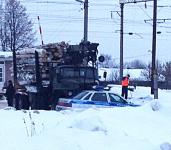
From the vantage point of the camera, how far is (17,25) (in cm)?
6619

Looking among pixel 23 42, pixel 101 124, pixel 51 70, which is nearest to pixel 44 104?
pixel 51 70

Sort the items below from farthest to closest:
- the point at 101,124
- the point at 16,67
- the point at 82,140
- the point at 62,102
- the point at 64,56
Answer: the point at 16,67
the point at 64,56
the point at 62,102
the point at 101,124
the point at 82,140

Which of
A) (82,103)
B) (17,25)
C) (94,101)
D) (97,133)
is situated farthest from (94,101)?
(17,25)

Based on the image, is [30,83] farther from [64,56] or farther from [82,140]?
[82,140]

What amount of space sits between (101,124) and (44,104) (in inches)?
639

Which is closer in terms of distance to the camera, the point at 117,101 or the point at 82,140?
the point at 82,140

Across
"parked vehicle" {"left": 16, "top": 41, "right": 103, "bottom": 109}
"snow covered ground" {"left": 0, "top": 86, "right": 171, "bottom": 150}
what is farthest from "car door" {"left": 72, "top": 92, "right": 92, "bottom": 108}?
"snow covered ground" {"left": 0, "top": 86, "right": 171, "bottom": 150}

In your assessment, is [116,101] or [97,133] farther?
[116,101]

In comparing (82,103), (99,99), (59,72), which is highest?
(59,72)

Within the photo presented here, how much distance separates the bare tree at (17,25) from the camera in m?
65.2

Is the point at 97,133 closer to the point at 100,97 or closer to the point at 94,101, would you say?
the point at 94,101

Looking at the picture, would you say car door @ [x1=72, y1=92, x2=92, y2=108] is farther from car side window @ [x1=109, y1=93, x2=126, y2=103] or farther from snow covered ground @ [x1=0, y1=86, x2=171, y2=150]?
snow covered ground @ [x1=0, y1=86, x2=171, y2=150]

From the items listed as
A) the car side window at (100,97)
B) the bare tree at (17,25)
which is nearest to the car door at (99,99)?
the car side window at (100,97)

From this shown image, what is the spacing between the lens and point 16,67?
103 feet
